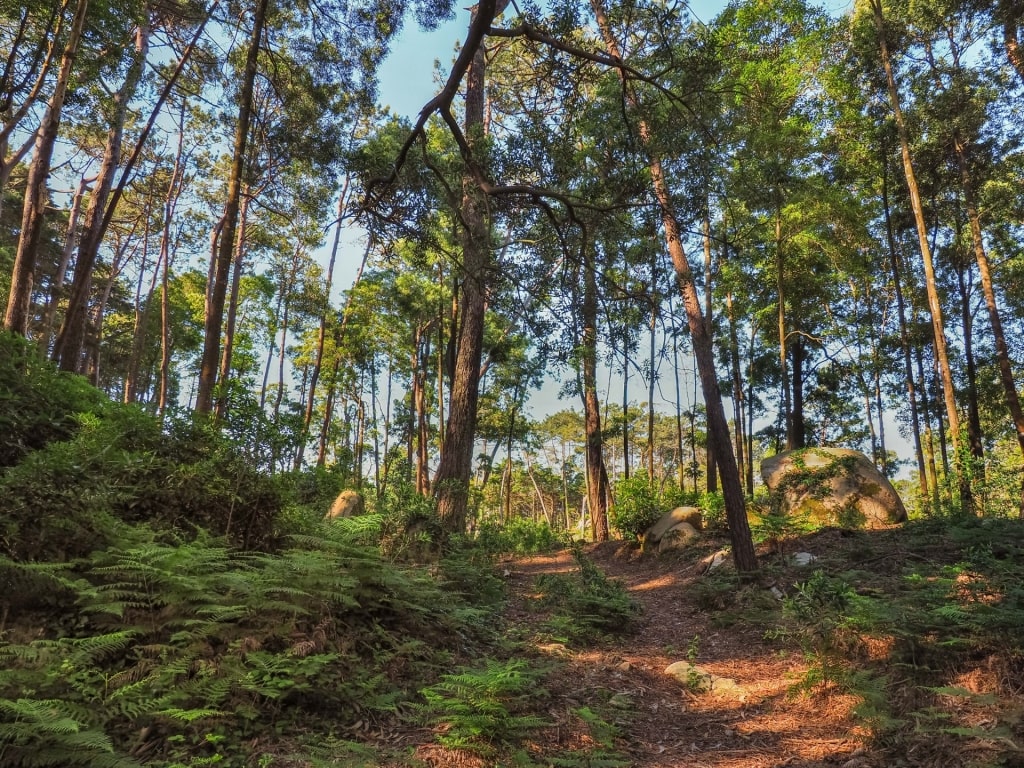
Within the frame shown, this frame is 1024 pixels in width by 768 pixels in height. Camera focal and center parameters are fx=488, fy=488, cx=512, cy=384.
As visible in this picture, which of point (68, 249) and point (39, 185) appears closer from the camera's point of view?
point (39, 185)

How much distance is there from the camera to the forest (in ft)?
9.07

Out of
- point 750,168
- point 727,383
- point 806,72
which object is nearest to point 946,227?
point 806,72

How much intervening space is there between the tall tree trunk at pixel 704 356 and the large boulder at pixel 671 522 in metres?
4.11

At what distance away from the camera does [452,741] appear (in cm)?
258

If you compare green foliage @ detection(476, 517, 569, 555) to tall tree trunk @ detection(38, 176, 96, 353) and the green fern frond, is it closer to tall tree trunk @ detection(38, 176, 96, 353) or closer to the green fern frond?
the green fern frond

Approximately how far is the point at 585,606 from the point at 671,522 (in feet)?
20.2

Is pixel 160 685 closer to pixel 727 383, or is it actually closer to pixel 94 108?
pixel 94 108

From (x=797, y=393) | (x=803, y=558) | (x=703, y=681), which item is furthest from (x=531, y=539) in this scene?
(x=703, y=681)

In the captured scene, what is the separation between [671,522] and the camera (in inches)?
441

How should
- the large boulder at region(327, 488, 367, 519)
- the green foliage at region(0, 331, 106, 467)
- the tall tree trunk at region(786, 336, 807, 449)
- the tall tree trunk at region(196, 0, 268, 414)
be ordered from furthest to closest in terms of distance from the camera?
the tall tree trunk at region(786, 336, 807, 449)
the large boulder at region(327, 488, 367, 519)
the tall tree trunk at region(196, 0, 268, 414)
the green foliage at region(0, 331, 106, 467)

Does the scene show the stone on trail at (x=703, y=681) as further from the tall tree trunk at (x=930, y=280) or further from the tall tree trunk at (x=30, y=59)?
the tall tree trunk at (x=30, y=59)

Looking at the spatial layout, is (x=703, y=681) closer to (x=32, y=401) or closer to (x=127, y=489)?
(x=127, y=489)

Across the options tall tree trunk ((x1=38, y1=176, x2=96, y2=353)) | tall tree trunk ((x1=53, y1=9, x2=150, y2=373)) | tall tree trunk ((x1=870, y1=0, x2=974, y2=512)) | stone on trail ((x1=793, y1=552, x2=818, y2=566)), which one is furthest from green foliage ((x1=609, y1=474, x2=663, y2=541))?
tall tree trunk ((x1=38, y1=176, x2=96, y2=353))

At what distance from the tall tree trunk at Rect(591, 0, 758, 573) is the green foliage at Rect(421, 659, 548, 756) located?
4706 mm
